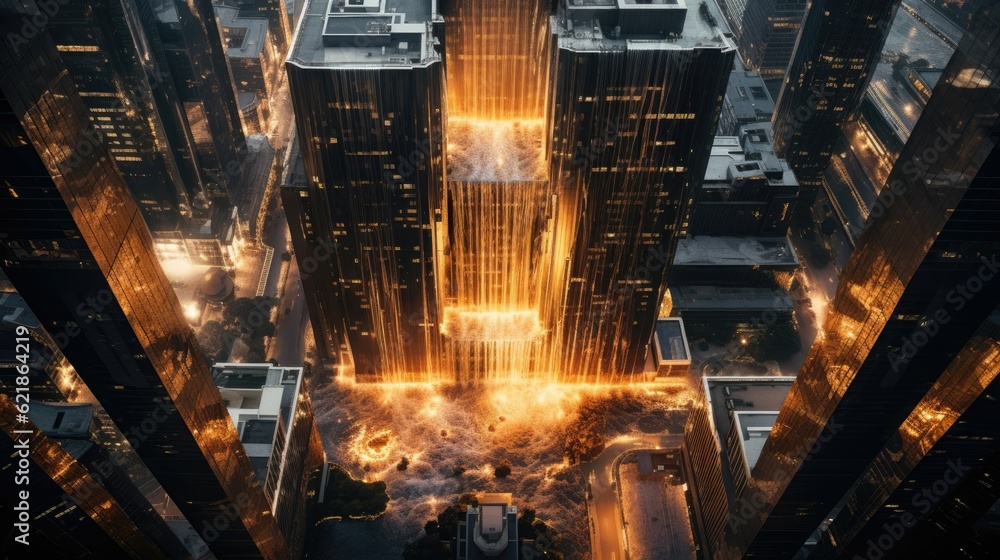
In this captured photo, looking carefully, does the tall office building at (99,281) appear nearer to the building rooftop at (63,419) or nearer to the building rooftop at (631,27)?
the building rooftop at (63,419)

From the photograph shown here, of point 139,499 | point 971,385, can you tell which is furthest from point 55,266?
point 971,385

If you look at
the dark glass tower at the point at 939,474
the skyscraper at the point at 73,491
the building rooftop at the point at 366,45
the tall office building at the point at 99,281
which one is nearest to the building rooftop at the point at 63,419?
the skyscraper at the point at 73,491

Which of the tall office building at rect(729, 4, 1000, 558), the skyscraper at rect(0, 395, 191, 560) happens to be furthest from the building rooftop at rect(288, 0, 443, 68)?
the tall office building at rect(729, 4, 1000, 558)

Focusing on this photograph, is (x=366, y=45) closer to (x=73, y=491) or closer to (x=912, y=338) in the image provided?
(x=73, y=491)

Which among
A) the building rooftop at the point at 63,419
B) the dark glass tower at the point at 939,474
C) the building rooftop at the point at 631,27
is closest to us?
the dark glass tower at the point at 939,474

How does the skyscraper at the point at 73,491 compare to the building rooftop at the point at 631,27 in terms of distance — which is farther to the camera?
the building rooftop at the point at 631,27

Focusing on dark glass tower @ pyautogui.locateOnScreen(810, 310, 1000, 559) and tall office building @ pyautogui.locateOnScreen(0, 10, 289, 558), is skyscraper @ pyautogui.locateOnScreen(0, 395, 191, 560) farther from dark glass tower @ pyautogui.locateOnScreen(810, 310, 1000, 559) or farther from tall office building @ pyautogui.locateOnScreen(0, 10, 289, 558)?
dark glass tower @ pyautogui.locateOnScreen(810, 310, 1000, 559)

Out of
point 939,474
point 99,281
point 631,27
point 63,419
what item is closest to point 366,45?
point 631,27

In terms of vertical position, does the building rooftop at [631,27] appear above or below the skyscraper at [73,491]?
above

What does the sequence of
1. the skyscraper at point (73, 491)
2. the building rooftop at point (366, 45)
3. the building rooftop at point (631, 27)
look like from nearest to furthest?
1. the skyscraper at point (73, 491)
2. the building rooftop at point (631, 27)
3. the building rooftop at point (366, 45)
